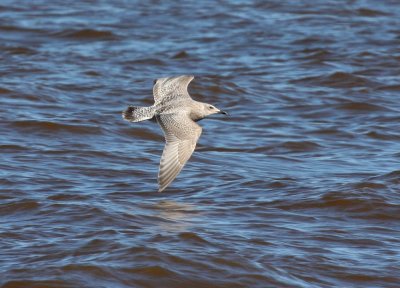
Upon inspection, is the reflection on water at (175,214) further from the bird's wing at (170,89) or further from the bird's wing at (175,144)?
the bird's wing at (170,89)

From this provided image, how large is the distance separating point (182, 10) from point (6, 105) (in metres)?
6.14

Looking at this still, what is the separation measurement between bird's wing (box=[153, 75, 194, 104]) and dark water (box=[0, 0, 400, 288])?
0.67m

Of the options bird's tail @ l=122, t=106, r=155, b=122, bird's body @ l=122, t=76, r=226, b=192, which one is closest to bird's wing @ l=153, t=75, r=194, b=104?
bird's body @ l=122, t=76, r=226, b=192

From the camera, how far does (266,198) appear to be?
318 inches

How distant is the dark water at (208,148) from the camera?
655 cm

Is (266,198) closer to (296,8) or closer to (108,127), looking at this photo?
(108,127)

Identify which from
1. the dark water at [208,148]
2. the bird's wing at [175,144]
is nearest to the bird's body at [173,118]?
the bird's wing at [175,144]

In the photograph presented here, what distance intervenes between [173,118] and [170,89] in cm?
86

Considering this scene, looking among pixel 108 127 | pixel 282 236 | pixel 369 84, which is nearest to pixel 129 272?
pixel 282 236

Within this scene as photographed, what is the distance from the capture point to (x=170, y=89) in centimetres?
884

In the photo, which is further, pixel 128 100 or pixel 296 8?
pixel 296 8

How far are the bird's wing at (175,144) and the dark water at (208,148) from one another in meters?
0.28

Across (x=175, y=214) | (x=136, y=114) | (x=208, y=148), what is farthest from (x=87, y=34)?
(x=175, y=214)

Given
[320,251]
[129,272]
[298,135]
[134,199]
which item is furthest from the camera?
[298,135]
